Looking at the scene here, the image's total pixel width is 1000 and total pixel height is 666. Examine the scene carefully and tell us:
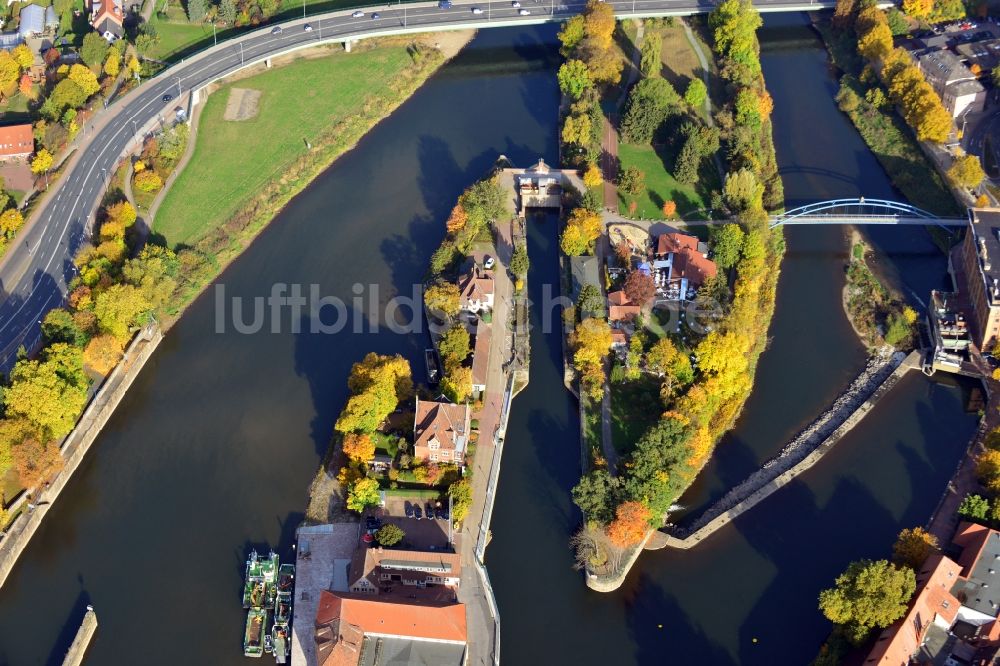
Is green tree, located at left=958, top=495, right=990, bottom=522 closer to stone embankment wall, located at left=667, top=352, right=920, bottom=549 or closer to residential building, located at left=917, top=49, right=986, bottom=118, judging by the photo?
stone embankment wall, located at left=667, top=352, right=920, bottom=549

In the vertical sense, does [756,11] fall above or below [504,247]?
above

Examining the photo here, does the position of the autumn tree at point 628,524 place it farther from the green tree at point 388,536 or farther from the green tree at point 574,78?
the green tree at point 574,78

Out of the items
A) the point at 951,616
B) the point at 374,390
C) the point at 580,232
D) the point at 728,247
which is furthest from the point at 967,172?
the point at 374,390

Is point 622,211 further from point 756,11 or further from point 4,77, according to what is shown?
point 4,77

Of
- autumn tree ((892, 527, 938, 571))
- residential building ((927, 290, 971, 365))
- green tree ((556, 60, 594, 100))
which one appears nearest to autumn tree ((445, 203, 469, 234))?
green tree ((556, 60, 594, 100))

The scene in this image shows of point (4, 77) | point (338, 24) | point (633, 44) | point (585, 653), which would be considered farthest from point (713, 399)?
point (4, 77)

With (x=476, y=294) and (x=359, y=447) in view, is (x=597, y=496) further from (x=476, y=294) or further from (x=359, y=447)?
(x=476, y=294)
